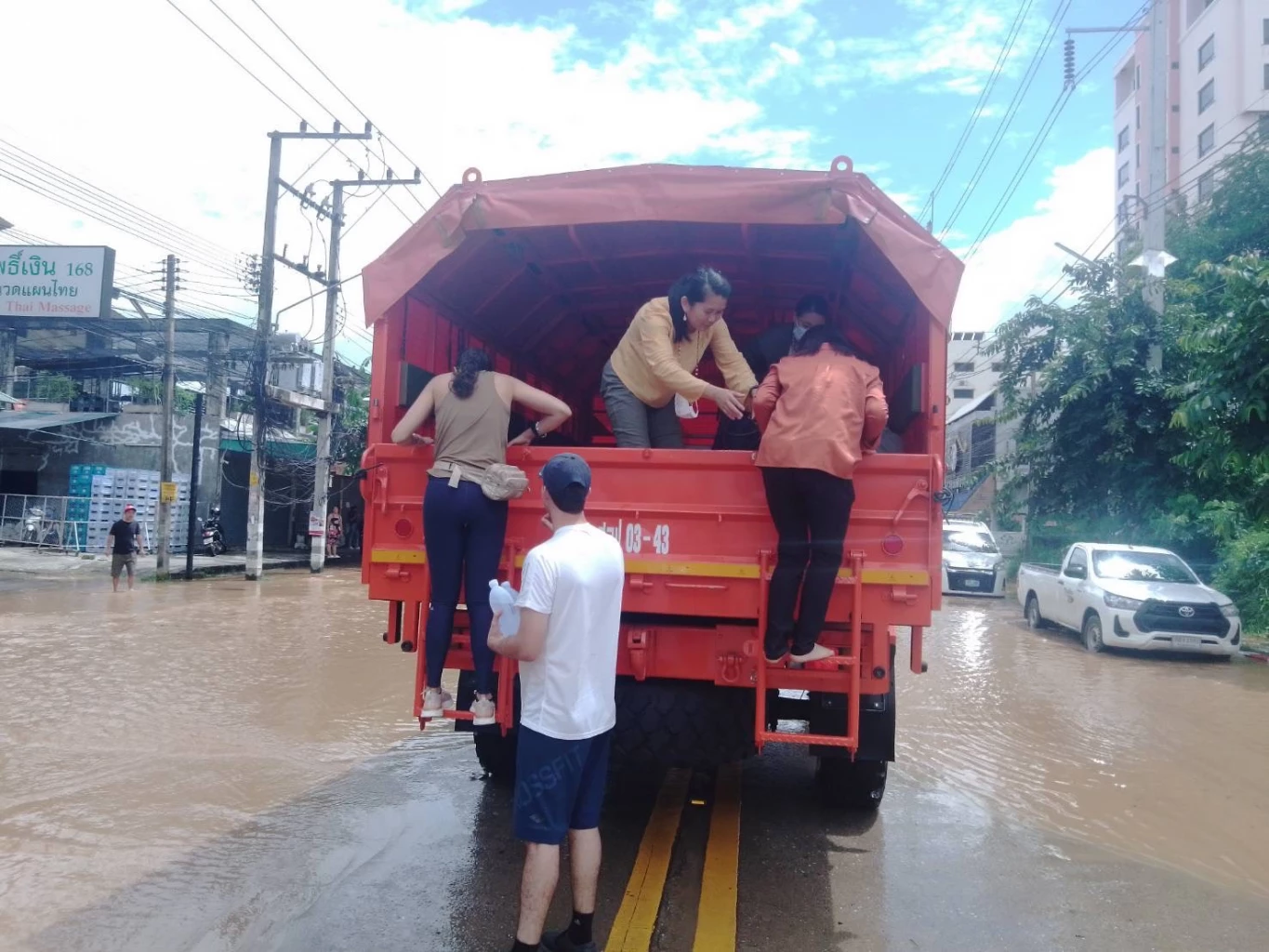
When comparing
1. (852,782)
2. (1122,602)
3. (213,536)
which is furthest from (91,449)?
(852,782)

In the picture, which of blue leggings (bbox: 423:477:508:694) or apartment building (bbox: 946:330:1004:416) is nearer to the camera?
blue leggings (bbox: 423:477:508:694)

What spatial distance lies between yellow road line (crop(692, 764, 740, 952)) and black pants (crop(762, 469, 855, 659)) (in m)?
1.05

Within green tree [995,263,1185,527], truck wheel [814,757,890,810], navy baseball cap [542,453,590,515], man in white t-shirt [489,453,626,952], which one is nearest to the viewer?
man in white t-shirt [489,453,626,952]

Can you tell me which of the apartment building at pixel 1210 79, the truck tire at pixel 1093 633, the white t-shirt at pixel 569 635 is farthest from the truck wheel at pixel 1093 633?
the apartment building at pixel 1210 79

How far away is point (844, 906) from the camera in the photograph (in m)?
3.91

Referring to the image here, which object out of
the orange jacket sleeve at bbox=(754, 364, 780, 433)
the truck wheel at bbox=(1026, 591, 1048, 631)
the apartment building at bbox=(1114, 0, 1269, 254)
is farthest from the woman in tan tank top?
the apartment building at bbox=(1114, 0, 1269, 254)

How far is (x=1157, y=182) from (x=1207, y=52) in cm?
3476

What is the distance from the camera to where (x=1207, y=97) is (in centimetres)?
4419

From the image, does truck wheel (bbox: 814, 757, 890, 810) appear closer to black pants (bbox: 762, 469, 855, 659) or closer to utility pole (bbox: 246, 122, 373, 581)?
black pants (bbox: 762, 469, 855, 659)

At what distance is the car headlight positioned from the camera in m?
11.8

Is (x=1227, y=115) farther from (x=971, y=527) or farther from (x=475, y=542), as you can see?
(x=475, y=542)

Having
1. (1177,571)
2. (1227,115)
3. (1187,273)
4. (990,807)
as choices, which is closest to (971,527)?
(1187,273)

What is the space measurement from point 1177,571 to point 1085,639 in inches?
63.3

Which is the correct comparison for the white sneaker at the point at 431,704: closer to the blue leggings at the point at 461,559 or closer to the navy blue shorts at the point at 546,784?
the blue leggings at the point at 461,559
